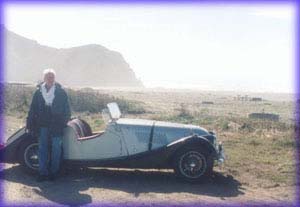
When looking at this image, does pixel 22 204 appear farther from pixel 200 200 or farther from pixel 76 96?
pixel 76 96

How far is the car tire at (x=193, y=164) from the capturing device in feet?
29.3

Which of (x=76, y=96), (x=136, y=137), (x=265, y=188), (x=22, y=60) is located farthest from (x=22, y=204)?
(x=22, y=60)

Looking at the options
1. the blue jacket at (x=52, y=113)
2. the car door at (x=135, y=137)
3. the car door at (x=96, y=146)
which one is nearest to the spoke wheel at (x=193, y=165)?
the car door at (x=135, y=137)

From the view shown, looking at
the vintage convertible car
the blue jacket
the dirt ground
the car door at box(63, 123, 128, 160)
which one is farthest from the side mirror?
the dirt ground

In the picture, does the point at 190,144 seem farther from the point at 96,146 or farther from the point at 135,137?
the point at 96,146

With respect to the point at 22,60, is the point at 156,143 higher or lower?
lower

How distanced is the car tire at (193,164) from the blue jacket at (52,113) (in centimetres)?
214

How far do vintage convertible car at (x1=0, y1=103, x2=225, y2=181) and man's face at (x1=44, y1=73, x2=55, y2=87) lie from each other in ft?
2.96

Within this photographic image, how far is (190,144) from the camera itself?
892 cm

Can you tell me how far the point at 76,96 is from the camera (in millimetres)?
27766

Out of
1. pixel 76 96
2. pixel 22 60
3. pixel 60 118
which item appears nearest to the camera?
pixel 60 118

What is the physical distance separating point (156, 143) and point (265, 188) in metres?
2.10

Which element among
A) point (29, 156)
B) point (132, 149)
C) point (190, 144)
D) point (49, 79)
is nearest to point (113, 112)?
point (132, 149)

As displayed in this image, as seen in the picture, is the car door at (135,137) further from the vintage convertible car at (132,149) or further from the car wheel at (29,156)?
the car wheel at (29,156)
